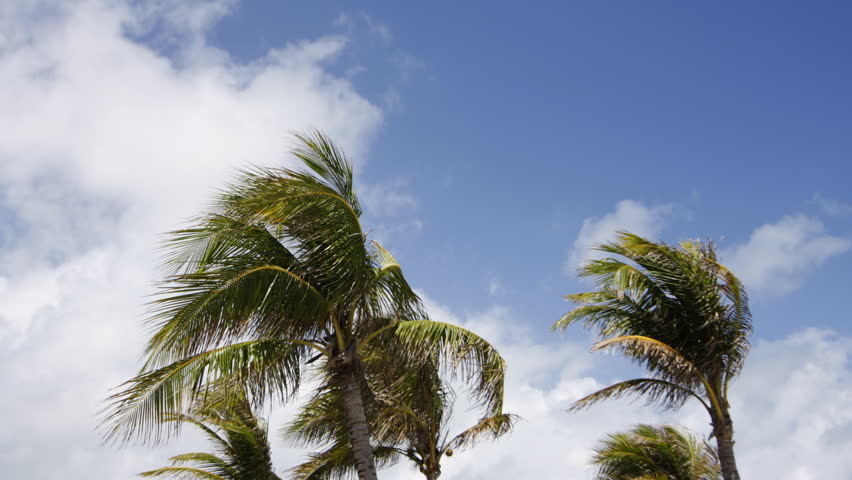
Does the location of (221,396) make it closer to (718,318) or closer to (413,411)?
(413,411)

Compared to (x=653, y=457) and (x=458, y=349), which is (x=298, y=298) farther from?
(x=653, y=457)

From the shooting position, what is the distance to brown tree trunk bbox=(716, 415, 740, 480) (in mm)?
12868

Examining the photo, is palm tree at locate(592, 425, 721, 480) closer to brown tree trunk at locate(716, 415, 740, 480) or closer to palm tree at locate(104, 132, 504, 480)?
brown tree trunk at locate(716, 415, 740, 480)

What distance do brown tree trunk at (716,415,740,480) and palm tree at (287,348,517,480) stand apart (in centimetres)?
406

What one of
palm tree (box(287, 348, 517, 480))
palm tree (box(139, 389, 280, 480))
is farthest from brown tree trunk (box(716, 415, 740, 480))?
palm tree (box(139, 389, 280, 480))

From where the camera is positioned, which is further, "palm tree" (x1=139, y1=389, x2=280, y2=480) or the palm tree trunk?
"palm tree" (x1=139, y1=389, x2=280, y2=480)

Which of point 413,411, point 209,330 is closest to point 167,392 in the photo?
point 209,330

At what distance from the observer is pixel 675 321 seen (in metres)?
13.9

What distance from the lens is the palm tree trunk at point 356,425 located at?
32.3 feet

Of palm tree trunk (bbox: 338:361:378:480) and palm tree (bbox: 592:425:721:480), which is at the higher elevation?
palm tree (bbox: 592:425:721:480)

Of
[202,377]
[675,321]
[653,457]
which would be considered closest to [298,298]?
[202,377]

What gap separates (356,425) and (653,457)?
10630 mm

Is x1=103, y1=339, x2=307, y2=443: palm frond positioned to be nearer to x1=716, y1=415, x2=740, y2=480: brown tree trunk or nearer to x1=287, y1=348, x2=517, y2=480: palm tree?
x1=287, y1=348, x2=517, y2=480: palm tree

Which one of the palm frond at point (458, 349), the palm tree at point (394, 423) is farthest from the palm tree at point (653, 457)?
the palm frond at point (458, 349)
